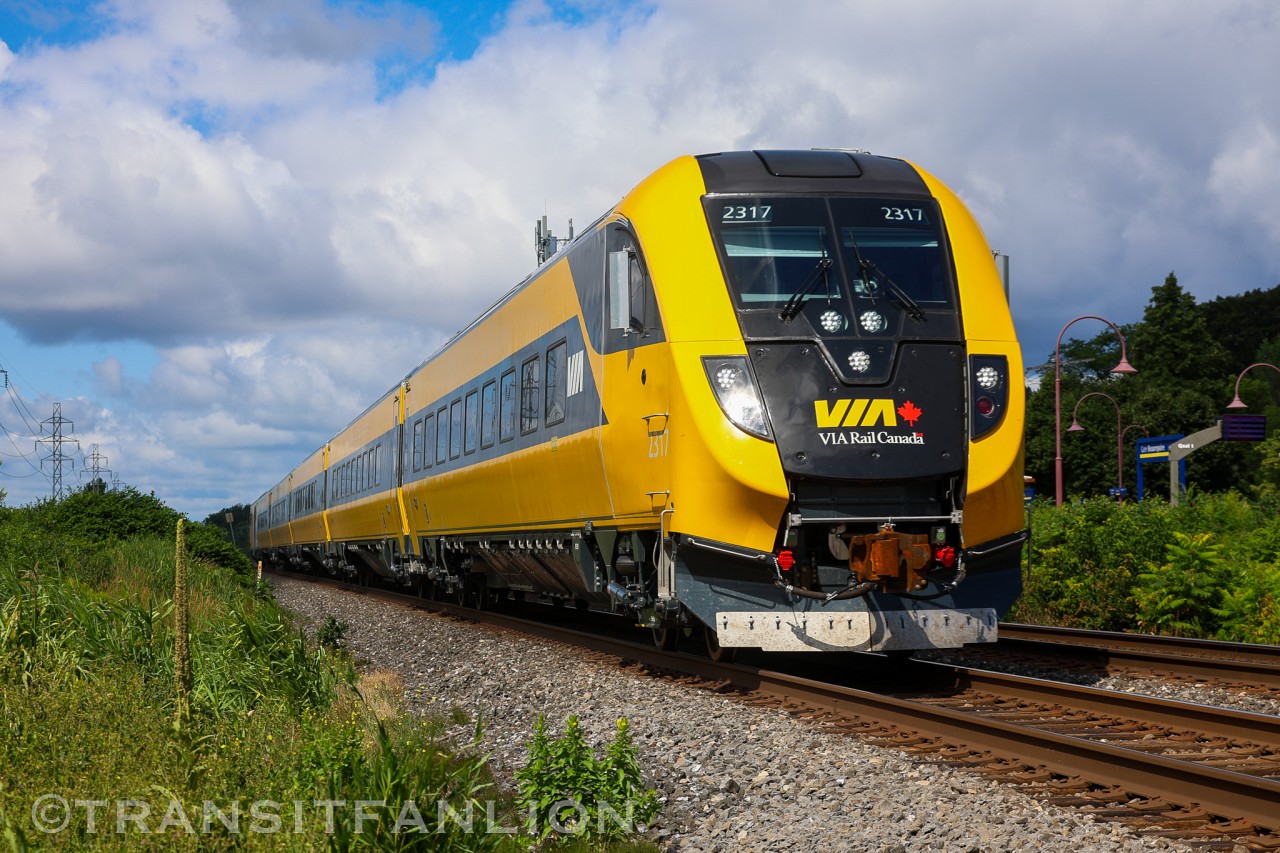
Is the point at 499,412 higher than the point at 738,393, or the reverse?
the point at 499,412

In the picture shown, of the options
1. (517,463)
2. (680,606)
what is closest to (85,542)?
(517,463)

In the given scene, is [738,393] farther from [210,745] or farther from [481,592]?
[481,592]

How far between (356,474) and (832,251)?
2125 cm

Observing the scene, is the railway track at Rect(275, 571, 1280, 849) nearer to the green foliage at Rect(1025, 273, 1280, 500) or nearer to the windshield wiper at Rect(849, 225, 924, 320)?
the windshield wiper at Rect(849, 225, 924, 320)

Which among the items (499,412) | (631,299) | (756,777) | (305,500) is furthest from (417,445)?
(305,500)

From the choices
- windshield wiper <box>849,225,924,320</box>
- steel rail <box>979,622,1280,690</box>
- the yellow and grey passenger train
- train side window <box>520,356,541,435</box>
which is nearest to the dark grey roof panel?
the yellow and grey passenger train

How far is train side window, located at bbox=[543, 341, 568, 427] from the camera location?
1255cm

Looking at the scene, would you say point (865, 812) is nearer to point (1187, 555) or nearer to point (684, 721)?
point (684, 721)

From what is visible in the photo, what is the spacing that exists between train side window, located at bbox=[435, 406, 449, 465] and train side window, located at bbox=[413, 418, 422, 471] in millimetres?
1385

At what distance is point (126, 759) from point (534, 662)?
6572 millimetres

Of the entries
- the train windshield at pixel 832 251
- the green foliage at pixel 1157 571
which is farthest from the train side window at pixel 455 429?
the train windshield at pixel 832 251

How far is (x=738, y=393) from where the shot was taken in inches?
359

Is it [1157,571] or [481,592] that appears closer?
[1157,571]

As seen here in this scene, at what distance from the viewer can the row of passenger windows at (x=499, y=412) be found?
509 inches
